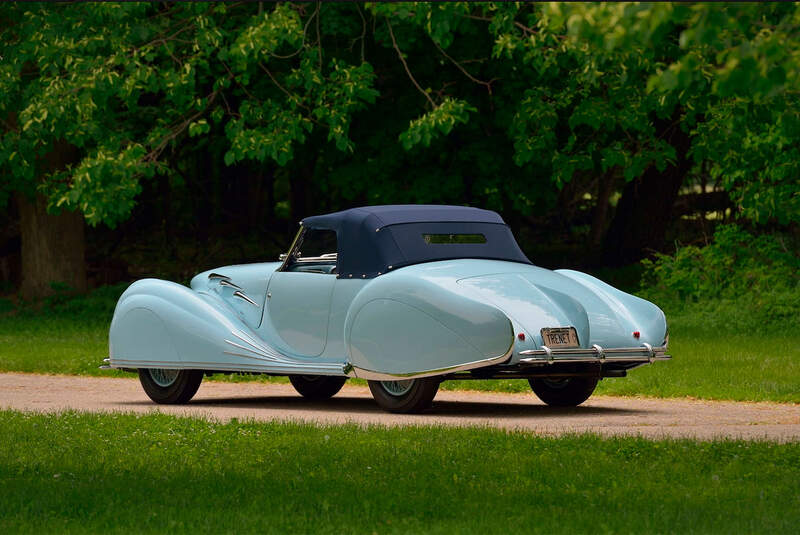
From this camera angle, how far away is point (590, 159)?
2291 centimetres

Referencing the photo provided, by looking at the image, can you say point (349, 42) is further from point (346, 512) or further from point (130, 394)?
point (346, 512)

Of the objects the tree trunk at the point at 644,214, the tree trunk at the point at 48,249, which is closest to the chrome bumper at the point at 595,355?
the tree trunk at the point at 644,214

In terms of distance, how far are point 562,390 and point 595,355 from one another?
181cm

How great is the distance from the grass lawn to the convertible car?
1752mm

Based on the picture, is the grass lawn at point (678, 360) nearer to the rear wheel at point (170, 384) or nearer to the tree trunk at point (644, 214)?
the rear wheel at point (170, 384)

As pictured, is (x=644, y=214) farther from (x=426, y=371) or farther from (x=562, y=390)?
(x=426, y=371)

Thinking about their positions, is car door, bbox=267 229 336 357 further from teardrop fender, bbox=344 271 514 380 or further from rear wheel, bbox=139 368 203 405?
rear wheel, bbox=139 368 203 405

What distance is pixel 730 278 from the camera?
22641 mm

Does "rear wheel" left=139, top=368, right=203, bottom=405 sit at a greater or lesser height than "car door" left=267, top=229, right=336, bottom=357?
lesser

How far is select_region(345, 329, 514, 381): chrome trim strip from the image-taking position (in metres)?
11.1

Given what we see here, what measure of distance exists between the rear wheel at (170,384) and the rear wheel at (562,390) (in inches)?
128

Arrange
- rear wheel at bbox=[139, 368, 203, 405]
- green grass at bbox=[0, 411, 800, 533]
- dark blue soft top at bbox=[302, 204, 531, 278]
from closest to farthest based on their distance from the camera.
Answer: green grass at bbox=[0, 411, 800, 533] < dark blue soft top at bbox=[302, 204, 531, 278] < rear wheel at bbox=[139, 368, 203, 405]

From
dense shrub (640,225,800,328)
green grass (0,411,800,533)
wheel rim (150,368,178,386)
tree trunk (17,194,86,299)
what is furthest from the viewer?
tree trunk (17,194,86,299)

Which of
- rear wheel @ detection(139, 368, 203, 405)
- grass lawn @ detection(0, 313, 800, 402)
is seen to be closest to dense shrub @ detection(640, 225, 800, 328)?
grass lawn @ detection(0, 313, 800, 402)
